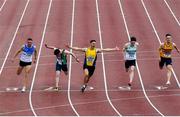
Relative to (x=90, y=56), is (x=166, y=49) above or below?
above

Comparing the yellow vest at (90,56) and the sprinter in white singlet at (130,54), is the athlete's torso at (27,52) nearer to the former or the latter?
the yellow vest at (90,56)

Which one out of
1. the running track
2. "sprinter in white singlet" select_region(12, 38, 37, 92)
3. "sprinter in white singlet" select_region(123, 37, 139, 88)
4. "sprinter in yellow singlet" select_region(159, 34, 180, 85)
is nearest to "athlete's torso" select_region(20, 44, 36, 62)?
"sprinter in white singlet" select_region(12, 38, 37, 92)

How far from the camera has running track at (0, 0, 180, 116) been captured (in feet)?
51.3

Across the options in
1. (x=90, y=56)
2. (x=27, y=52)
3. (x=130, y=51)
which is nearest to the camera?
(x=90, y=56)

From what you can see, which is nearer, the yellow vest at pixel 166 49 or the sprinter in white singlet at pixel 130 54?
the sprinter in white singlet at pixel 130 54

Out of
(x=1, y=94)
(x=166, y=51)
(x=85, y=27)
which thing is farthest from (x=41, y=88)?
(x=85, y=27)

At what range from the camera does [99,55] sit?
21984 millimetres

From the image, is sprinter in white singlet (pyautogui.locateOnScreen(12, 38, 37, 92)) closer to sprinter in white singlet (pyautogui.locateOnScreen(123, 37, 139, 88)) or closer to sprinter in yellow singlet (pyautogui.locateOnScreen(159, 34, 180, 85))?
sprinter in white singlet (pyautogui.locateOnScreen(123, 37, 139, 88))

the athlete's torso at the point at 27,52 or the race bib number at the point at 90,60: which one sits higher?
the athlete's torso at the point at 27,52

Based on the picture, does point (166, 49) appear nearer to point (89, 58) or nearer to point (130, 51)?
point (130, 51)

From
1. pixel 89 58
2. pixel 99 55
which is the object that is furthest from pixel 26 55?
pixel 99 55

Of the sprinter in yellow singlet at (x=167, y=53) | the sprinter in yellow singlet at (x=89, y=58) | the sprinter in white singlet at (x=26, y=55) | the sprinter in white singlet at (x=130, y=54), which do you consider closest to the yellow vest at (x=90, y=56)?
the sprinter in yellow singlet at (x=89, y=58)

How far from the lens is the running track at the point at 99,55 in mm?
15625

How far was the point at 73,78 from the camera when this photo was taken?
1859 centimetres
